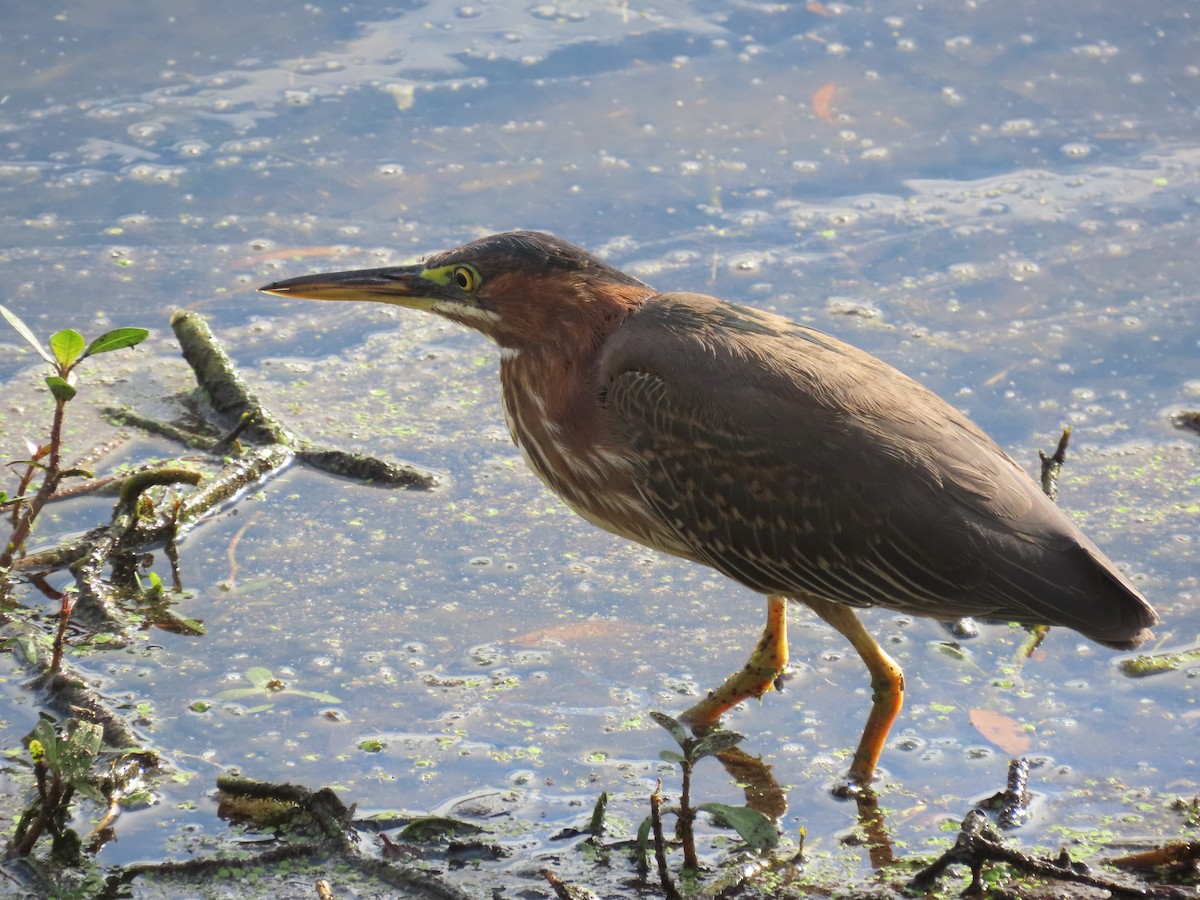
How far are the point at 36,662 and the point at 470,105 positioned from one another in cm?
470

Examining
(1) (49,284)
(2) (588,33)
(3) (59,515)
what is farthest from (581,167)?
(3) (59,515)

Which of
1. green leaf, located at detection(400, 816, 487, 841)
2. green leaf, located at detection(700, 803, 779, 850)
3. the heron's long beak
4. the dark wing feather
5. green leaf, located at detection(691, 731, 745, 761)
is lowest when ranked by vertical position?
green leaf, located at detection(400, 816, 487, 841)

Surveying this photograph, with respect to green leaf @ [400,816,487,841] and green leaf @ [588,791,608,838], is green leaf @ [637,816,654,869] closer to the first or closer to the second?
A: green leaf @ [588,791,608,838]

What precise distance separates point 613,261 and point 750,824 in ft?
12.5

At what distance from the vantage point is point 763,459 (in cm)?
409

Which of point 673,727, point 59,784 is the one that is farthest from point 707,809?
point 59,784

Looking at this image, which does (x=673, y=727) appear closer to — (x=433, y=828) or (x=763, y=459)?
(x=433, y=828)

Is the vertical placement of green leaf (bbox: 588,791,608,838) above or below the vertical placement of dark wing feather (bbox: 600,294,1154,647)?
below

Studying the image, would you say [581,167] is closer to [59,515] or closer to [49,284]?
[49,284]

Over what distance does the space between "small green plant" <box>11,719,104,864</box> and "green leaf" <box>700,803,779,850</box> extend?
135cm

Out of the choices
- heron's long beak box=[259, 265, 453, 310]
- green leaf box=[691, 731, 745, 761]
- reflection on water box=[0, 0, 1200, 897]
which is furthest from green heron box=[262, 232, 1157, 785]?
green leaf box=[691, 731, 745, 761]

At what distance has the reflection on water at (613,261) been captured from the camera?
168 inches

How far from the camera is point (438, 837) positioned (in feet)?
12.1

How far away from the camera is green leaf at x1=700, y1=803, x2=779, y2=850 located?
332 centimetres
